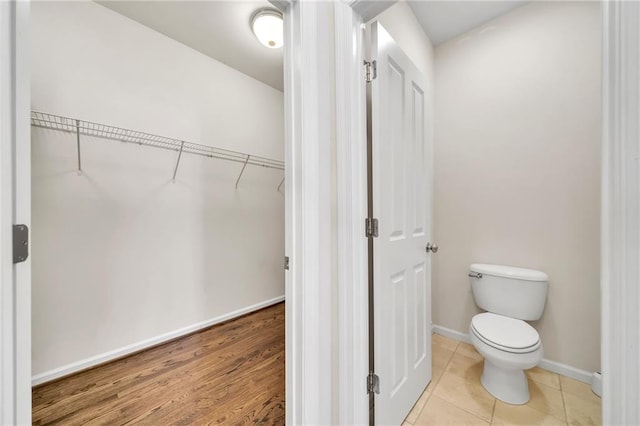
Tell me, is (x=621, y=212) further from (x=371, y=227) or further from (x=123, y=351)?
(x=123, y=351)

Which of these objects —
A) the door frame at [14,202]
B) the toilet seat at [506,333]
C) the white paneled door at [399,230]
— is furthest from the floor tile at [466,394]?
the door frame at [14,202]

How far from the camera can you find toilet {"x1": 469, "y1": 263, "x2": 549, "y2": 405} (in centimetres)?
135

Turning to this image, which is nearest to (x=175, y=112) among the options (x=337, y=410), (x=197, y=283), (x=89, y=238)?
(x=89, y=238)

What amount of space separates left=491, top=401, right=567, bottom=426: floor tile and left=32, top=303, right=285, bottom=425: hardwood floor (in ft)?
3.87

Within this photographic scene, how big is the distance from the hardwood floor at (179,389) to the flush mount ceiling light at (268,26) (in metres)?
2.29

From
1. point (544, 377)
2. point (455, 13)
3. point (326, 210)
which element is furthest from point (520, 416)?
point (455, 13)

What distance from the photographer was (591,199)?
1545mm

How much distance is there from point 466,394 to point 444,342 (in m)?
0.60

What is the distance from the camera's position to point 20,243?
0.53 meters

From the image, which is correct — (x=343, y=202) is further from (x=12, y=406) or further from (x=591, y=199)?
(x=591, y=199)

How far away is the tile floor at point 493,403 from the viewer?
131cm

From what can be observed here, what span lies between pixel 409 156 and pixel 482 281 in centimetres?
117

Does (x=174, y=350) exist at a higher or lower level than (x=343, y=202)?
lower

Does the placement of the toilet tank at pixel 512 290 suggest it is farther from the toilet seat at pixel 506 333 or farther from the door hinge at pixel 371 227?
the door hinge at pixel 371 227
